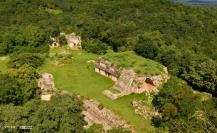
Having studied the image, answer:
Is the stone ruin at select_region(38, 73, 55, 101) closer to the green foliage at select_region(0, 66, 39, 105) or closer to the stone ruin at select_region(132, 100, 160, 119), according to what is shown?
the green foliage at select_region(0, 66, 39, 105)

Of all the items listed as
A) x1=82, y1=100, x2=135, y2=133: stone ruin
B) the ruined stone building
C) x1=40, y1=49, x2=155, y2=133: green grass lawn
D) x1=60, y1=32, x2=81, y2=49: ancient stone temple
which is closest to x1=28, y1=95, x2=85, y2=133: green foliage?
x1=82, y1=100, x2=135, y2=133: stone ruin

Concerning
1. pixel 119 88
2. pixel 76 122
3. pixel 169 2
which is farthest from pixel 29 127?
pixel 169 2

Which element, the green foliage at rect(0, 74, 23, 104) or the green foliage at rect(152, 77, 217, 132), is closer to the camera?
the green foliage at rect(152, 77, 217, 132)

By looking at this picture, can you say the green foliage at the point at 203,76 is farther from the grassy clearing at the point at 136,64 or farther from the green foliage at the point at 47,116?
the green foliage at the point at 47,116

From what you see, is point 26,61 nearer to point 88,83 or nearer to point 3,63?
point 3,63

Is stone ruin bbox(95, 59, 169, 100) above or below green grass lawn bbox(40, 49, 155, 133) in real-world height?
above

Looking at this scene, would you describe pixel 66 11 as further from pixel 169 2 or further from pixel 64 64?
pixel 64 64
